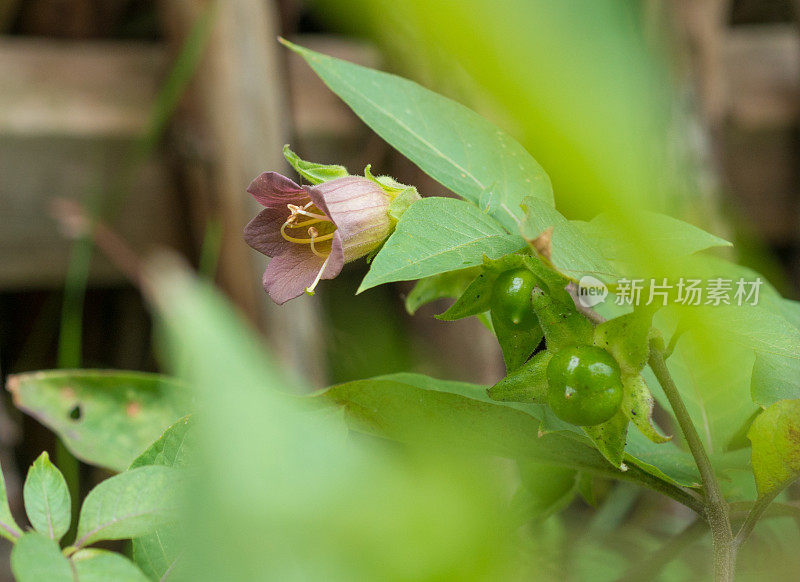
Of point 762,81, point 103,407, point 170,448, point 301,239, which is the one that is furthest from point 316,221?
point 762,81

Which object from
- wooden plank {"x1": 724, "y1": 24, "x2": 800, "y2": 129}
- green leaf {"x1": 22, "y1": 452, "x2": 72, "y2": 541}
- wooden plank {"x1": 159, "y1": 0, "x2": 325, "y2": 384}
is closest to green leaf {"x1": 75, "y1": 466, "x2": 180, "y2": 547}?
green leaf {"x1": 22, "y1": 452, "x2": 72, "y2": 541}

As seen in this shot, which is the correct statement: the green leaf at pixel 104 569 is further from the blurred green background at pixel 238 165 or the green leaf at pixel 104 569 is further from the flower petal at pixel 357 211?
the blurred green background at pixel 238 165

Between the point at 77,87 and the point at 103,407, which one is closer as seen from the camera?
the point at 103,407

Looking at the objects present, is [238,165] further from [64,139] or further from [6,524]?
[6,524]

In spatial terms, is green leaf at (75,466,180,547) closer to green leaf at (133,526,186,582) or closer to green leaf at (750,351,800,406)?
green leaf at (133,526,186,582)

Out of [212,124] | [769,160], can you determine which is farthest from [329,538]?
[769,160]

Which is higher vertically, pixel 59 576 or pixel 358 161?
pixel 59 576

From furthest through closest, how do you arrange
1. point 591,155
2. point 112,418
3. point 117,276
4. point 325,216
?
point 117,276 → point 112,418 → point 325,216 → point 591,155

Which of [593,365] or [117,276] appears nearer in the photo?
[593,365]

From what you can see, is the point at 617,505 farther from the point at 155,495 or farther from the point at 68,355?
the point at 68,355
